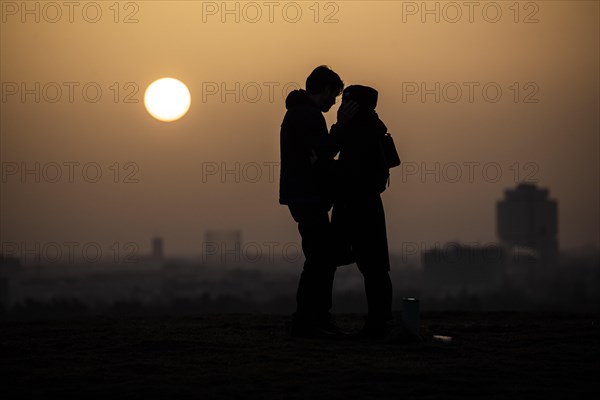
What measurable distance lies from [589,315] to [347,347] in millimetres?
3523

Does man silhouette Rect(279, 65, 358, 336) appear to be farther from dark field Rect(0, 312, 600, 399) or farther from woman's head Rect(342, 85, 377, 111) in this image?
dark field Rect(0, 312, 600, 399)

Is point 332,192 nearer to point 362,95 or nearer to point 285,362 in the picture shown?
point 362,95

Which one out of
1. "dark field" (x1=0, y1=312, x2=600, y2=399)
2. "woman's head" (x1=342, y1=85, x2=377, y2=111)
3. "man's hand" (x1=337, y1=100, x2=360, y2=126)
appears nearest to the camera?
"dark field" (x1=0, y1=312, x2=600, y2=399)

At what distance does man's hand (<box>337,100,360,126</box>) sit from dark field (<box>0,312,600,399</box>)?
165cm

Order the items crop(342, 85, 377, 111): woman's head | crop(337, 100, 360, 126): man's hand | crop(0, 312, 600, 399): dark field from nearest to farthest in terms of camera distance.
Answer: crop(0, 312, 600, 399): dark field
crop(337, 100, 360, 126): man's hand
crop(342, 85, 377, 111): woman's head

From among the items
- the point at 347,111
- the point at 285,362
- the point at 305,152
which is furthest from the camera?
the point at 305,152

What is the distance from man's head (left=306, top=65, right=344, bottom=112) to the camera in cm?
725

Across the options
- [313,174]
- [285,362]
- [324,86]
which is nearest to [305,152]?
[313,174]

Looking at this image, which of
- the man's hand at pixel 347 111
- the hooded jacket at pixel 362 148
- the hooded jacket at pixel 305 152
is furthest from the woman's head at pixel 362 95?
the hooded jacket at pixel 305 152

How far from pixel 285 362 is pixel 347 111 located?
6.58 ft

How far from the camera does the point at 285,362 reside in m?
6.14

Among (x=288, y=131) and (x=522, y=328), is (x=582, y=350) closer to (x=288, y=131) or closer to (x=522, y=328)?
(x=522, y=328)

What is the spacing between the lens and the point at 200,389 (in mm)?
5168

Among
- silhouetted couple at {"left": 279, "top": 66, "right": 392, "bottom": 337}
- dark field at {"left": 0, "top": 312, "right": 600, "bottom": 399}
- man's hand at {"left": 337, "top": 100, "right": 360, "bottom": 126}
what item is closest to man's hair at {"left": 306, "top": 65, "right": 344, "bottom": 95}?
silhouetted couple at {"left": 279, "top": 66, "right": 392, "bottom": 337}
